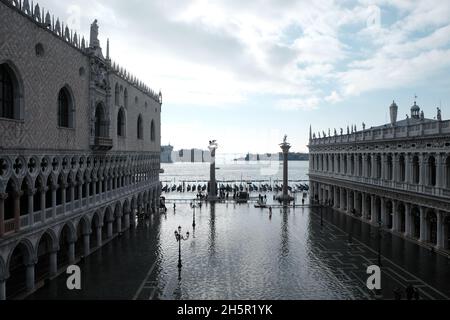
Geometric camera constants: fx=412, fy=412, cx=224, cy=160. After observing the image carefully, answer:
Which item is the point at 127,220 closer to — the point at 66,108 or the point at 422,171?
the point at 66,108

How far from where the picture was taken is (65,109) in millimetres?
28656

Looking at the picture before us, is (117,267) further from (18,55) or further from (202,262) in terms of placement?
(18,55)

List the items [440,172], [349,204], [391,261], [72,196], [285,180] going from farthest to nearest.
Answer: [285,180]
[349,204]
[440,172]
[391,261]
[72,196]

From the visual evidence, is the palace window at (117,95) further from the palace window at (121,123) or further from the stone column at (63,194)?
the stone column at (63,194)

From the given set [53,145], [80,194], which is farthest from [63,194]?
[53,145]

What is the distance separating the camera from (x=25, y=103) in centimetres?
2241

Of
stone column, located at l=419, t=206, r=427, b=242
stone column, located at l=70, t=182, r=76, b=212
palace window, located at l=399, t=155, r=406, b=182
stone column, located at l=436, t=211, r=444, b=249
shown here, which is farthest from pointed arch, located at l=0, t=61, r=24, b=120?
palace window, located at l=399, t=155, r=406, b=182

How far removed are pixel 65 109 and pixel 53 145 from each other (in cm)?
395

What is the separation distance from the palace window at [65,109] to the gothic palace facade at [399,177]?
27.8 m

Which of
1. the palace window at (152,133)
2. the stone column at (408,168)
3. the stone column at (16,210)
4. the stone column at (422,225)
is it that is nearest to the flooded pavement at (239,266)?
the stone column at (422,225)

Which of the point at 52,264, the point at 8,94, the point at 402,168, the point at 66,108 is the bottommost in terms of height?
the point at 52,264

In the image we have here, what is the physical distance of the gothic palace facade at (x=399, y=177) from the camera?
1272 inches

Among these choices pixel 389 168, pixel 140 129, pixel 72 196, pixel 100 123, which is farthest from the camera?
pixel 140 129

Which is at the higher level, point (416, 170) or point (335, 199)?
point (416, 170)
